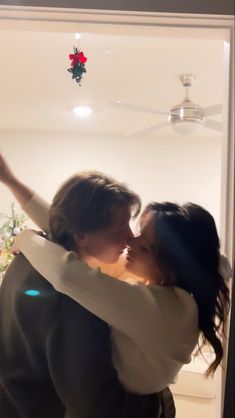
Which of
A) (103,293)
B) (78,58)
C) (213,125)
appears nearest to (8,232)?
(103,293)

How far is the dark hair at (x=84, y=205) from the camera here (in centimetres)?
130

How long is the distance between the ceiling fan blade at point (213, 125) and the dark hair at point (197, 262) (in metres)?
0.29

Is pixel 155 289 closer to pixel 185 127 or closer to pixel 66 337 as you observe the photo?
pixel 66 337

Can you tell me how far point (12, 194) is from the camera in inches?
54.2

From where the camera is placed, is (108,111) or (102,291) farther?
(108,111)

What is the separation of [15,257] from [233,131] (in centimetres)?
73

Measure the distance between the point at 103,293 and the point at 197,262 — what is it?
0.28 metres

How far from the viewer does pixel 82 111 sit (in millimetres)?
1453

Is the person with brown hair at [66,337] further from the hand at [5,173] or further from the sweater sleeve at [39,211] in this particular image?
the hand at [5,173]

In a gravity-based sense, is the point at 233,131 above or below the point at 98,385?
above

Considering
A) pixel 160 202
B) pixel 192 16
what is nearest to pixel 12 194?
pixel 160 202

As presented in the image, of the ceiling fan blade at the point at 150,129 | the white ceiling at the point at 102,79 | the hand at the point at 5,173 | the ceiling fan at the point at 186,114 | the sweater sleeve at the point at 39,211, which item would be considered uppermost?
the white ceiling at the point at 102,79

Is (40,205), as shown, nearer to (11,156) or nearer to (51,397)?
(11,156)

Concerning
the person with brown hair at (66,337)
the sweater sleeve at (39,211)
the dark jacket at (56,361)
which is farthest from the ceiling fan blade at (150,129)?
the dark jacket at (56,361)
